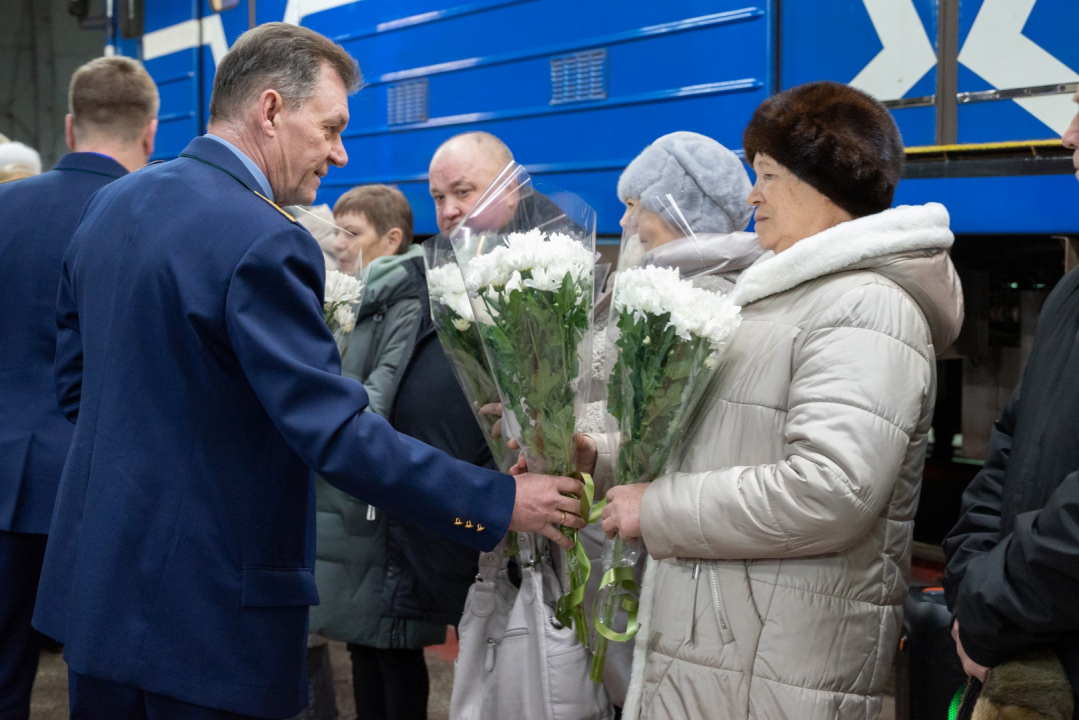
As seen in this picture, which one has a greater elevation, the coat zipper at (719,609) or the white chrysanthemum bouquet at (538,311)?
the white chrysanthemum bouquet at (538,311)

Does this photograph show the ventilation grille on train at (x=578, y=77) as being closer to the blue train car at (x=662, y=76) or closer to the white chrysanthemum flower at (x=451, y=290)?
the blue train car at (x=662, y=76)

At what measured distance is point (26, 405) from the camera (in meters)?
2.65

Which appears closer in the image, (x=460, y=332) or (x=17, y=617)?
(x=460, y=332)

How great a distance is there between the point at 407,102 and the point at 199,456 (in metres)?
4.46

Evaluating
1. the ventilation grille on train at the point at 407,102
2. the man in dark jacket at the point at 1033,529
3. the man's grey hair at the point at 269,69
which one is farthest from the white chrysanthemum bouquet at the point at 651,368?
the ventilation grille on train at the point at 407,102

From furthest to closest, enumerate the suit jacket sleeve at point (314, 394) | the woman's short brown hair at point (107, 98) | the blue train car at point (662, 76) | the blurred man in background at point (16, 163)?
the blurred man in background at point (16, 163)
the blue train car at point (662, 76)
the woman's short brown hair at point (107, 98)
the suit jacket sleeve at point (314, 394)

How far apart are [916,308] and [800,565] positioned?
48 cm

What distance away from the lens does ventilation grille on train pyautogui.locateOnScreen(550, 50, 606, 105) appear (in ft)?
15.2

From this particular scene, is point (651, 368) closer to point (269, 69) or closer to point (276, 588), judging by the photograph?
point (276, 588)

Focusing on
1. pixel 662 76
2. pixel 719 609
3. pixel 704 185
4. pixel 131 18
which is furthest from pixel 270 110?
pixel 131 18

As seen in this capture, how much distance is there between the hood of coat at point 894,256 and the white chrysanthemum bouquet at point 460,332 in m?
0.57

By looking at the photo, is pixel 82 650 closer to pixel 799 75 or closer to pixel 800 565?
pixel 800 565

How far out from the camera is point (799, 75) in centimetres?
389

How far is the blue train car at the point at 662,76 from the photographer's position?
3168 millimetres
